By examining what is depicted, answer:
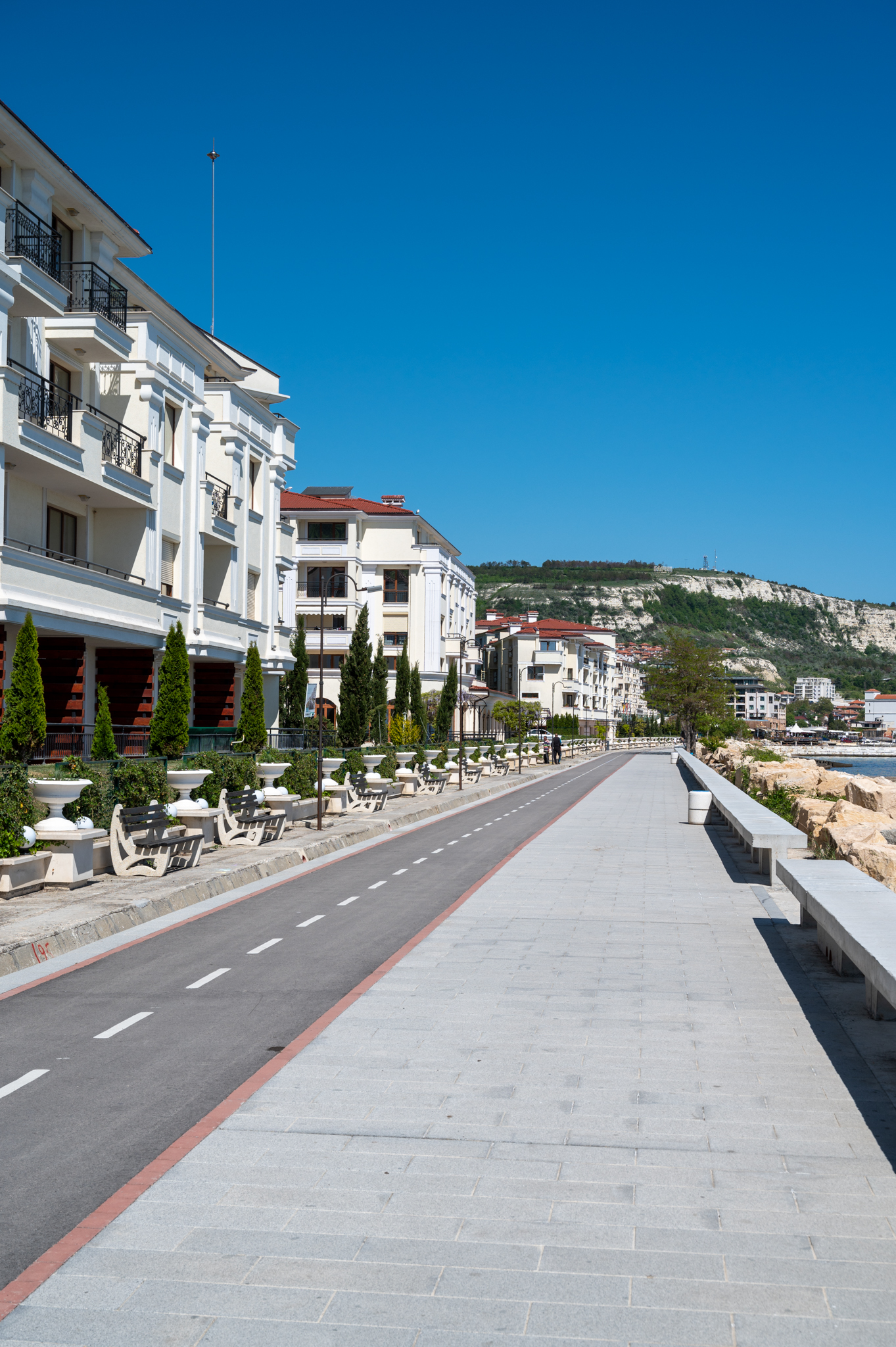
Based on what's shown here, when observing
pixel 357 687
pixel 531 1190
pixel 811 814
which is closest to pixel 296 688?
pixel 357 687

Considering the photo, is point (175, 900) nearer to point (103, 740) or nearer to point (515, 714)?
point (103, 740)

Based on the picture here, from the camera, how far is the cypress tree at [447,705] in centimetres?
6606

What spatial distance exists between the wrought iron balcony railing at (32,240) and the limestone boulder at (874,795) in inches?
798

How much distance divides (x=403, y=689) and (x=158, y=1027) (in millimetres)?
53466

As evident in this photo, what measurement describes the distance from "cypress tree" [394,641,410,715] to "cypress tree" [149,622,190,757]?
31898 mm

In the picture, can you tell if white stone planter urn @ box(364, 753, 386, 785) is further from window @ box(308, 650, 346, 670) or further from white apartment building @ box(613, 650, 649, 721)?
white apartment building @ box(613, 650, 649, 721)

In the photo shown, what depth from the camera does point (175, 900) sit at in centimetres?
1362

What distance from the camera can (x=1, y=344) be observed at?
22656mm

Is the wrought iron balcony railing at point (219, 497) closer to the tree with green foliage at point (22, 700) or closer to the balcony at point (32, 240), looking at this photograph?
the balcony at point (32, 240)

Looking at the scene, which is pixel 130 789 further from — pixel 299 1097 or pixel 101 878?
pixel 299 1097

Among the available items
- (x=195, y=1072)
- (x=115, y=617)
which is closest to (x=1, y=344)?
(x=115, y=617)

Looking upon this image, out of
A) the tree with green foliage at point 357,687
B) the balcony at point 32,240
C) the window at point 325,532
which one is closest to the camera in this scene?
the balcony at point 32,240

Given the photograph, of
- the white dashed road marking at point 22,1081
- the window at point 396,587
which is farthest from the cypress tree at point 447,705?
the white dashed road marking at point 22,1081

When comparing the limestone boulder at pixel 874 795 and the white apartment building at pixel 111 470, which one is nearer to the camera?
the limestone boulder at pixel 874 795
